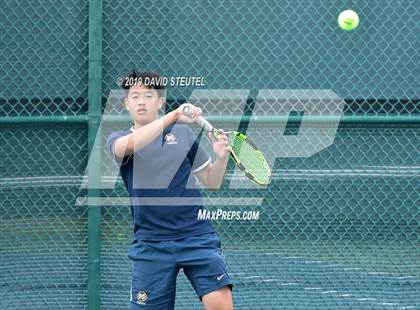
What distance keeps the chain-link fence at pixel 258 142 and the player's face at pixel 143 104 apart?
0.95 meters

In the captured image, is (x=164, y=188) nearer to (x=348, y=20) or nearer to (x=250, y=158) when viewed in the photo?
(x=250, y=158)

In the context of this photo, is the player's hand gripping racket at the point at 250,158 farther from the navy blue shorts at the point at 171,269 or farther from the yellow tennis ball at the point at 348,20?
the yellow tennis ball at the point at 348,20

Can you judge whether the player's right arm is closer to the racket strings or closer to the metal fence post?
the racket strings

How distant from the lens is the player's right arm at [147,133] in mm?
3730

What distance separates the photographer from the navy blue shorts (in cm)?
390

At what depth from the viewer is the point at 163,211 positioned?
156 inches

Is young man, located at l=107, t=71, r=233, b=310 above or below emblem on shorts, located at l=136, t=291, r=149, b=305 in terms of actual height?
above

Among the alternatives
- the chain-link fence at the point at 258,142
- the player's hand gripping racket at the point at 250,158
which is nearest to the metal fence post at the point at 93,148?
the chain-link fence at the point at 258,142

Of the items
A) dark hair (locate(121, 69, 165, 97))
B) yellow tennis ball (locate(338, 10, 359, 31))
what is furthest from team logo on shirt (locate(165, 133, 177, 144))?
yellow tennis ball (locate(338, 10, 359, 31))

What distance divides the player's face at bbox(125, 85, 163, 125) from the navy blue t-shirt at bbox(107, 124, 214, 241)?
0.09m

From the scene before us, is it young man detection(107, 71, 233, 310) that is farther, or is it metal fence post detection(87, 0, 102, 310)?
metal fence post detection(87, 0, 102, 310)

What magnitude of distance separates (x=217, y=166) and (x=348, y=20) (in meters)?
1.40

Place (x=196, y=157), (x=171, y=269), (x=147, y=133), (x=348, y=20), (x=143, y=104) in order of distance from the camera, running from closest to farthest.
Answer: (x=147, y=133)
(x=171, y=269)
(x=143, y=104)
(x=196, y=157)
(x=348, y=20)

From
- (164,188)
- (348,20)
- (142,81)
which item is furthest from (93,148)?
(348,20)
